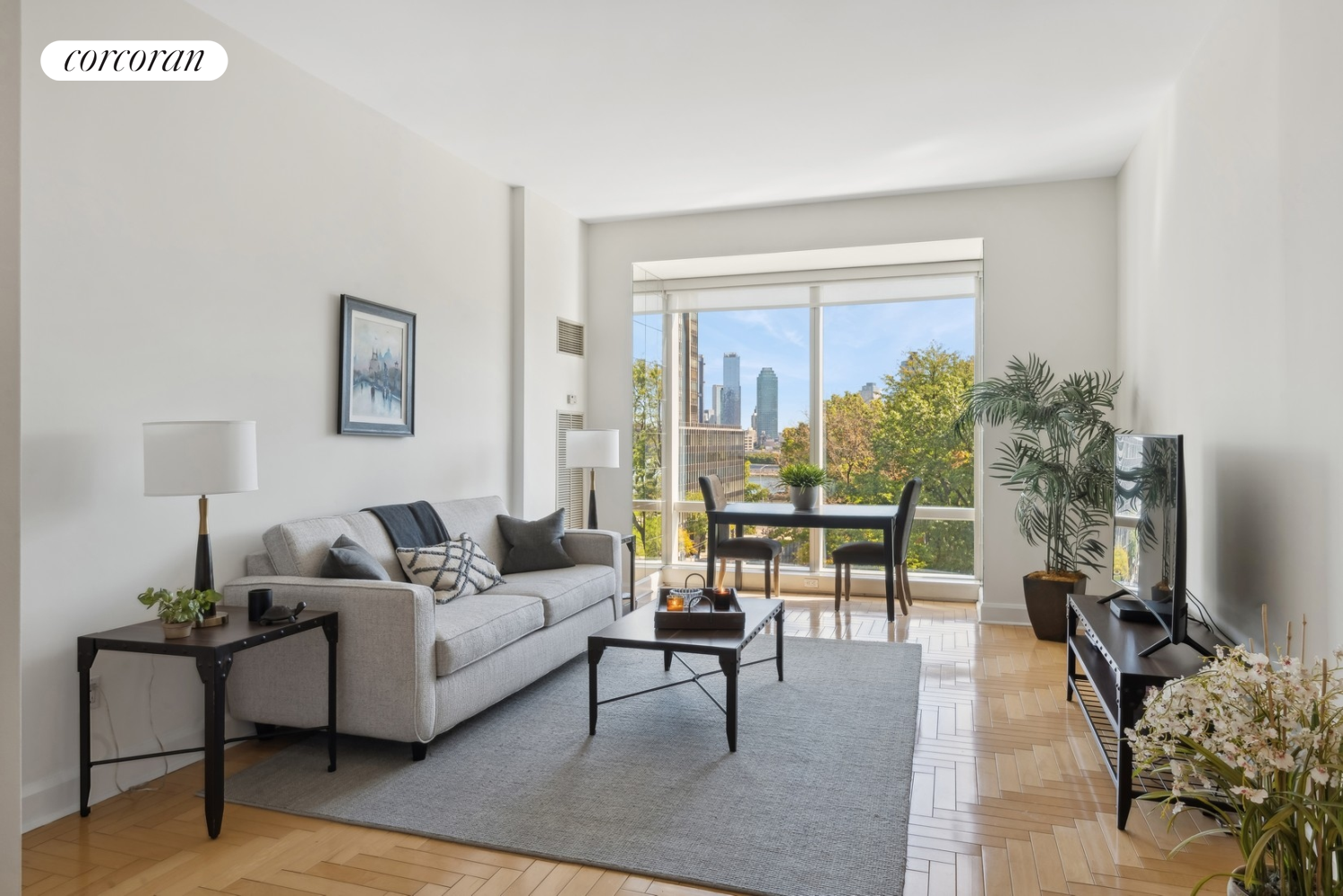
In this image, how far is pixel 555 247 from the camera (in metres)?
6.16

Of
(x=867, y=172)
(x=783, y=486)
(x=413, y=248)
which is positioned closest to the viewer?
(x=413, y=248)

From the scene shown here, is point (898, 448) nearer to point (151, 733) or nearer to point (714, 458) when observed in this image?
point (714, 458)

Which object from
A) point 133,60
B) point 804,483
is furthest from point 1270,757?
point 804,483

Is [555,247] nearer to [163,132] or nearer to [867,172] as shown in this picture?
[867,172]

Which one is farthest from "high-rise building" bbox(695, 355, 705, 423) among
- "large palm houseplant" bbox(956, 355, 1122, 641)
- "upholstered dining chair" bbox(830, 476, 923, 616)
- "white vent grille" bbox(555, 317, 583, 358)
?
"large palm houseplant" bbox(956, 355, 1122, 641)

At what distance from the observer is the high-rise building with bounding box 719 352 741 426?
7.19 m

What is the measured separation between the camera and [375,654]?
10.3 ft

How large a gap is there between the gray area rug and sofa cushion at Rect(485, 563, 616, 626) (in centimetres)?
40

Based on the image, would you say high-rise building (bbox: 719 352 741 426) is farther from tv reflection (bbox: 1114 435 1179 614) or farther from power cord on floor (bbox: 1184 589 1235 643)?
power cord on floor (bbox: 1184 589 1235 643)

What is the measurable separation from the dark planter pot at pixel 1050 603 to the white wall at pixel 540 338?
10.3 ft

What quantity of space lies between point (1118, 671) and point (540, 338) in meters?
4.25

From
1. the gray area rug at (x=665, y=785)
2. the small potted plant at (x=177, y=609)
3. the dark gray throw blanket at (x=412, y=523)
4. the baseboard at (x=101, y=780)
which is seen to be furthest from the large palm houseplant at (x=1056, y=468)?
the baseboard at (x=101, y=780)

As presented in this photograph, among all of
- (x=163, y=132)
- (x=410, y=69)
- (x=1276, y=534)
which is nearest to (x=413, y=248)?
(x=410, y=69)

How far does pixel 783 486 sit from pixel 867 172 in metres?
2.68
